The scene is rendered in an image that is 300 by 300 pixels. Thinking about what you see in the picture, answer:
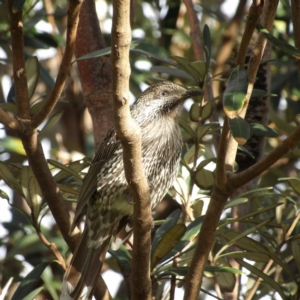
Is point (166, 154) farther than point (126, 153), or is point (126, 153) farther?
point (166, 154)

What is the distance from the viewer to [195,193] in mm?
3520

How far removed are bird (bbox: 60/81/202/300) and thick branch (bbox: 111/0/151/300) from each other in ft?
2.35

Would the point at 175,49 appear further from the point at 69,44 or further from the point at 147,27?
the point at 69,44

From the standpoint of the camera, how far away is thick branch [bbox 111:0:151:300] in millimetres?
2129

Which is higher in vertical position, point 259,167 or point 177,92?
point 177,92

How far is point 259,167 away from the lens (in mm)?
2309

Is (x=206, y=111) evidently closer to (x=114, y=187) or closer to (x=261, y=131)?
(x=261, y=131)

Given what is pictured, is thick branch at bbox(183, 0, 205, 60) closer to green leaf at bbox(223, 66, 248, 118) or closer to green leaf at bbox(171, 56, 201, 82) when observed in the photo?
green leaf at bbox(171, 56, 201, 82)

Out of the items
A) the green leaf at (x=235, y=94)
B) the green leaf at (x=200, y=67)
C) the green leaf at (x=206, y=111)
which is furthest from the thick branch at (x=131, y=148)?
the green leaf at (x=206, y=111)

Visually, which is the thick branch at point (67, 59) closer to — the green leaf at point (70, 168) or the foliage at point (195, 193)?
the foliage at point (195, 193)

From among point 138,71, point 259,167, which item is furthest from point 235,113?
point 138,71

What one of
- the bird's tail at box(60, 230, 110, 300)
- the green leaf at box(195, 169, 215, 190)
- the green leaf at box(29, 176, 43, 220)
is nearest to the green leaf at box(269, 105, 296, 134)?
the green leaf at box(195, 169, 215, 190)

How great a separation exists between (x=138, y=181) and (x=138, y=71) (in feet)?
8.10

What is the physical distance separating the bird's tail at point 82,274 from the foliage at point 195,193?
145 mm
